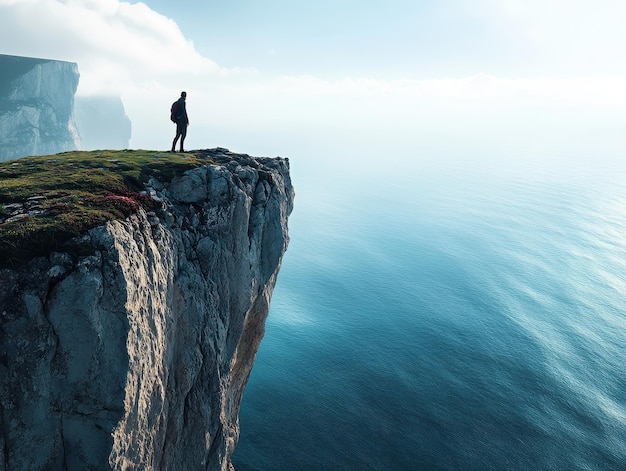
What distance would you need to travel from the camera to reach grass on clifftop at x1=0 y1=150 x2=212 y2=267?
1845 cm

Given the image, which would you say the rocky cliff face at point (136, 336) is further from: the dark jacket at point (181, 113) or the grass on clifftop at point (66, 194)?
the dark jacket at point (181, 113)

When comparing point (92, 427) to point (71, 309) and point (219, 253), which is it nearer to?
point (71, 309)

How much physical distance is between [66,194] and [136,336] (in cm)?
1197

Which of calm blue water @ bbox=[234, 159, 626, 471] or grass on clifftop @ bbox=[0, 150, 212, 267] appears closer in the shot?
grass on clifftop @ bbox=[0, 150, 212, 267]

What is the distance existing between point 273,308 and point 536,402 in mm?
79183

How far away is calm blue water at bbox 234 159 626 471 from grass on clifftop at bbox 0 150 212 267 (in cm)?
5387

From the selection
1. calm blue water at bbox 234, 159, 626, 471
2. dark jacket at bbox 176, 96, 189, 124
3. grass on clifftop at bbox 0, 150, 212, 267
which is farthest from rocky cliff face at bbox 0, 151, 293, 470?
calm blue water at bbox 234, 159, 626, 471

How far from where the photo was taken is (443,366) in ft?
307

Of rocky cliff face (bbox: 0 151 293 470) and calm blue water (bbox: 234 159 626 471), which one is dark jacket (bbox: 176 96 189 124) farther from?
calm blue water (bbox: 234 159 626 471)

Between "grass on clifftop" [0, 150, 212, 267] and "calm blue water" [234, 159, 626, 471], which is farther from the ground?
"grass on clifftop" [0, 150, 212, 267]

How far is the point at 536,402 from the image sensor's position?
3221 inches

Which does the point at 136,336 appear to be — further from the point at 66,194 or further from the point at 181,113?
the point at 181,113

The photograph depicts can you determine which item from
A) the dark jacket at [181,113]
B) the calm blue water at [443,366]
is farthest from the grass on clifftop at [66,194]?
the calm blue water at [443,366]

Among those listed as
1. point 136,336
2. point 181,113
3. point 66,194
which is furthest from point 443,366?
point 66,194
